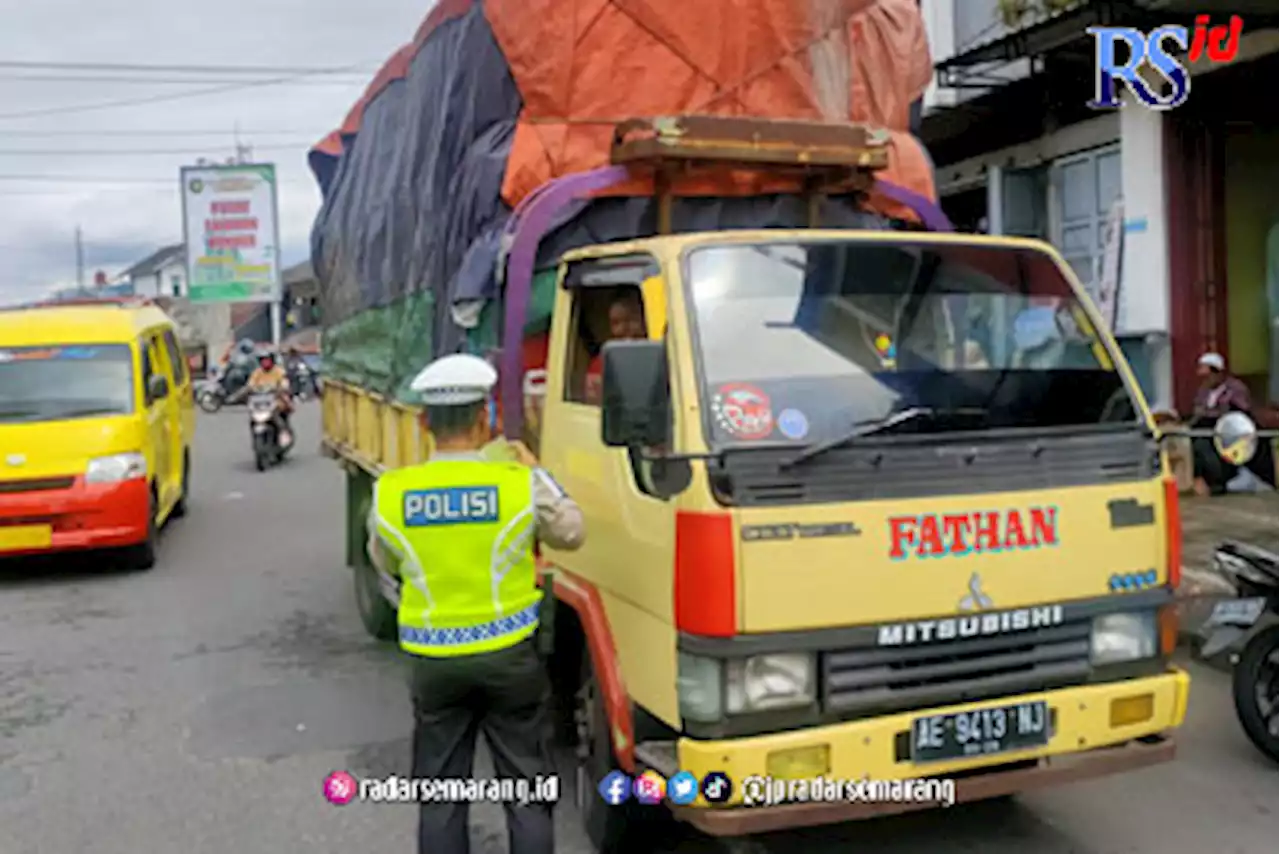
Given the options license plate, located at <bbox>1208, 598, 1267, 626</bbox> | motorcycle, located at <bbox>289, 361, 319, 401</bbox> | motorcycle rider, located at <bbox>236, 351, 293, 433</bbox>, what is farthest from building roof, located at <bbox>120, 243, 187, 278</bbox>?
license plate, located at <bbox>1208, 598, 1267, 626</bbox>

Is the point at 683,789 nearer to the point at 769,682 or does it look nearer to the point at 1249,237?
the point at 769,682

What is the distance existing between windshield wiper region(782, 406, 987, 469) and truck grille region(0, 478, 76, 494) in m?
7.42

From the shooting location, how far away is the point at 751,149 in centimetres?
460

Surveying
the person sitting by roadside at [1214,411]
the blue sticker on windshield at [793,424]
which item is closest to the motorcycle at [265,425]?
the person sitting by roadside at [1214,411]

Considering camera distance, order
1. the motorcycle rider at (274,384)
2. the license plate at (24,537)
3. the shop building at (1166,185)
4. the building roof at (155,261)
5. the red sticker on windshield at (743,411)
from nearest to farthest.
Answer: the red sticker on windshield at (743,411), the license plate at (24,537), the shop building at (1166,185), the motorcycle rider at (274,384), the building roof at (155,261)

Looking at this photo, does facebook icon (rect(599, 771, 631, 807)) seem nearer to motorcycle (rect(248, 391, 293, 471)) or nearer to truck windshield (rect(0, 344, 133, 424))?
truck windshield (rect(0, 344, 133, 424))

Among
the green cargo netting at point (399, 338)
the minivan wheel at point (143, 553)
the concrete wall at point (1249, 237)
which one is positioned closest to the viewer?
the green cargo netting at point (399, 338)

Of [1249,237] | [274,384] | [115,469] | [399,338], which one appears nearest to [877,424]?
[399,338]

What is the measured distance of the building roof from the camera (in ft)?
243

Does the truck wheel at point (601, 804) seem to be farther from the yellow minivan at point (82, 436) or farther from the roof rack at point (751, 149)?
the yellow minivan at point (82, 436)

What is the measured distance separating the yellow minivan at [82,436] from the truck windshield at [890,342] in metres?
6.94

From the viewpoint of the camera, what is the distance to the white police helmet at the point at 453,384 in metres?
3.53

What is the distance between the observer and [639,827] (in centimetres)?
401

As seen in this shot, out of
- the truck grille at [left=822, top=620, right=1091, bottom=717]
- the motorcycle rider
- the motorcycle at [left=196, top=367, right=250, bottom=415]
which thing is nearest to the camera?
the truck grille at [left=822, top=620, right=1091, bottom=717]
